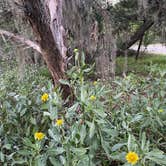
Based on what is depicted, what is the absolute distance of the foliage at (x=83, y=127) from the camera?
1057 millimetres

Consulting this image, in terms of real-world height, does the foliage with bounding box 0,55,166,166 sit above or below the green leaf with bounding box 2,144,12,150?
above

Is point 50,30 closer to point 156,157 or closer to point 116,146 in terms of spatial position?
point 116,146

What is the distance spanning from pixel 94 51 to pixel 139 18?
2677 millimetres

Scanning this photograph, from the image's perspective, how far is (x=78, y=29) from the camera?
14.1 feet

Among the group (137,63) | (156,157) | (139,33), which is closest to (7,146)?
(156,157)

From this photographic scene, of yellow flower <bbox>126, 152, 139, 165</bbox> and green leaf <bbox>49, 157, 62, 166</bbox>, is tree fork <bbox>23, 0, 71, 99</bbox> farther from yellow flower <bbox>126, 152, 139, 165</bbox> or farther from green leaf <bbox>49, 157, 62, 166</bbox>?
yellow flower <bbox>126, 152, 139, 165</bbox>

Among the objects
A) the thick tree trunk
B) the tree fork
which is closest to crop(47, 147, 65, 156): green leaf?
the tree fork

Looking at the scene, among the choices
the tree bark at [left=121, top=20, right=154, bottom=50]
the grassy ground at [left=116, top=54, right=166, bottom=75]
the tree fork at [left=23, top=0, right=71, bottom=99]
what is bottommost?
the grassy ground at [left=116, top=54, right=166, bottom=75]

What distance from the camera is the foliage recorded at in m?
1.06

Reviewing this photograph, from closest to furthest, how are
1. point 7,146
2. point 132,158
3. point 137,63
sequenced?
point 132,158
point 7,146
point 137,63

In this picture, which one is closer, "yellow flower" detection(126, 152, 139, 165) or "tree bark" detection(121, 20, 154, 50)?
"yellow flower" detection(126, 152, 139, 165)

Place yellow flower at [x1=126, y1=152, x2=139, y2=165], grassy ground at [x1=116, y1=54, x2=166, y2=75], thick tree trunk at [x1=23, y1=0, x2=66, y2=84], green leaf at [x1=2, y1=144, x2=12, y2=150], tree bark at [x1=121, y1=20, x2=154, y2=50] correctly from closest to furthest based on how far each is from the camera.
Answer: yellow flower at [x1=126, y1=152, x2=139, y2=165] → green leaf at [x1=2, y1=144, x2=12, y2=150] → thick tree trunk at [x1=23, y1=0, x2=66, y2=84] → grassy ground at [x1=116, y1=54, x2=166, y2=75] → tree bark at [x1=121, y1=20, x2=154, y2=50]

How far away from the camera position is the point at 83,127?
3.60 ft

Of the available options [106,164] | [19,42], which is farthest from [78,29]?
[106,164]
